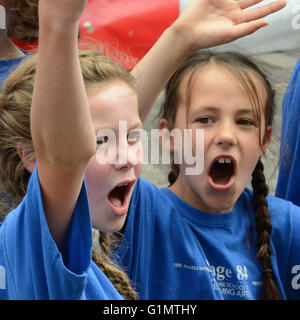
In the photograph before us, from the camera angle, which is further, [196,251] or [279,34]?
[279,34]

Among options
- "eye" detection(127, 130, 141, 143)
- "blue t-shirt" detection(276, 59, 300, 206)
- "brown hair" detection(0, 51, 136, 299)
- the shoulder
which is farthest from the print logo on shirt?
"blue t-shirt" detection(276, 59, 300, 206)

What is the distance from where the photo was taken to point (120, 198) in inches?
29.3

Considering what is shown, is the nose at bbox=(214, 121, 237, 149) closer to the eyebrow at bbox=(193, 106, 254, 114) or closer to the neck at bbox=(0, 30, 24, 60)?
the eyebrow at bbox=(193, 106, 254, 114)

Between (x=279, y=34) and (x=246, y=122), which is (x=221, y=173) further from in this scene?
(x=279, y=34)

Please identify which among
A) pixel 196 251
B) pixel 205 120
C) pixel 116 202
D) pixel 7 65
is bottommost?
pixel 196 251

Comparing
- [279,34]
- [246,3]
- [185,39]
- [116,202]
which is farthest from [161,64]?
[279,34]

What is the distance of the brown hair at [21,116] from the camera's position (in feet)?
2.15

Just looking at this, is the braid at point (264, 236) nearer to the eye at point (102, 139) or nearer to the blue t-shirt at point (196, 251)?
the blue t-shirt at point (196, 251)

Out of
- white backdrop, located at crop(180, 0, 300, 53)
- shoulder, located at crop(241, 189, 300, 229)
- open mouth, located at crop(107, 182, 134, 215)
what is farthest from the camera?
white backdrop, located at crop(180, 0, 300, 53)

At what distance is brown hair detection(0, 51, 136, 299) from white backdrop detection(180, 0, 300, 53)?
0.49 meters

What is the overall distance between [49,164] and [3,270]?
17cm

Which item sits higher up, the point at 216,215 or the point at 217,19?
the point at 217,19

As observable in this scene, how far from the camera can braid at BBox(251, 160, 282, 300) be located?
0.87 metres

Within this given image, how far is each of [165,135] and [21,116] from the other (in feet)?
1.18
